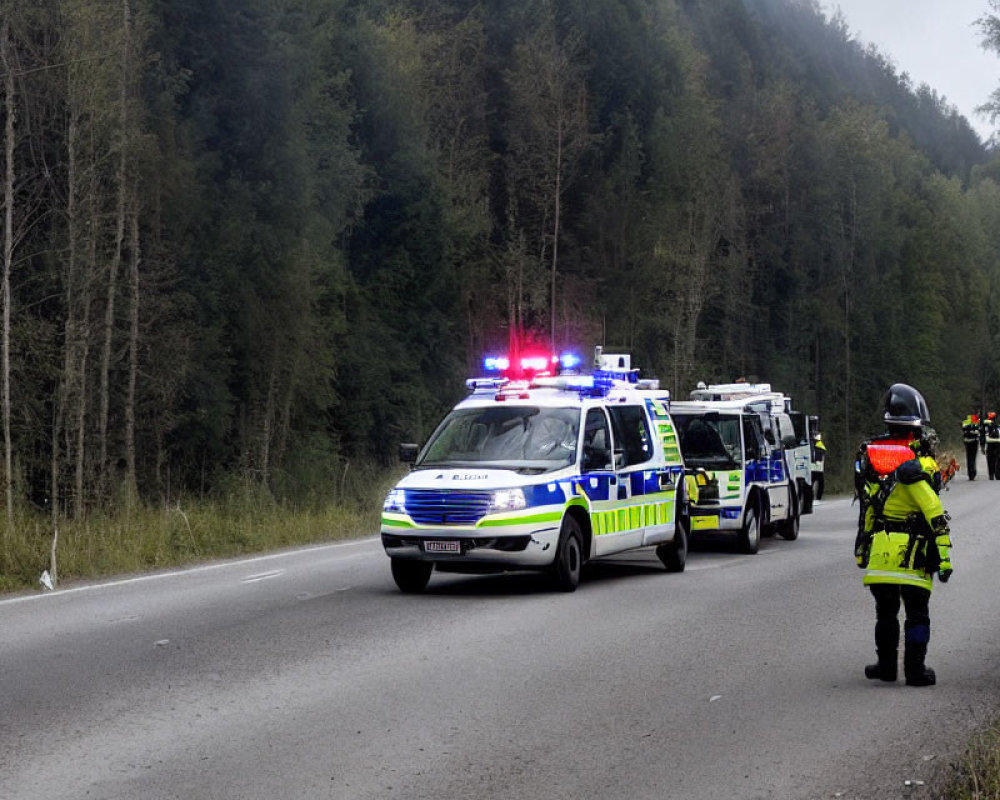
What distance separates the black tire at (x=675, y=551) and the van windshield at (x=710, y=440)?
2.83 meters

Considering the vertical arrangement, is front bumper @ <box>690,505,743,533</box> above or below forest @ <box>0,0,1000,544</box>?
below

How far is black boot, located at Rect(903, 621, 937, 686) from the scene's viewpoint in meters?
9.87

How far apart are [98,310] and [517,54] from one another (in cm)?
3135

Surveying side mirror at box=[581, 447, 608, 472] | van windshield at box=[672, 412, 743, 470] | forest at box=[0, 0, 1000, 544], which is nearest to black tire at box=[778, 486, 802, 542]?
van windshield at box=[672, 412, 743, 470]

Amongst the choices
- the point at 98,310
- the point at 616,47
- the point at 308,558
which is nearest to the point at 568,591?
the point at 308,558

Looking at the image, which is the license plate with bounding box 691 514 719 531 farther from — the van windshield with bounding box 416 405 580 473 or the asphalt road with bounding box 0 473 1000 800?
the van windshield with bounding box 416 405 580 473

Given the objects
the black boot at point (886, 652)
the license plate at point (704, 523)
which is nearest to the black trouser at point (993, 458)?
the license plate at point (704, 523)

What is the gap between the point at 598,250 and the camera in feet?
217

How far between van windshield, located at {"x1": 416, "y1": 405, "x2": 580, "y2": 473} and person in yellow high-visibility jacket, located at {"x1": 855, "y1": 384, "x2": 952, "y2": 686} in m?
5.84

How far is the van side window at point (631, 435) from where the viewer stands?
17047 millimetres

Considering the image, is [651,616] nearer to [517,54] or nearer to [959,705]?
[959,705]

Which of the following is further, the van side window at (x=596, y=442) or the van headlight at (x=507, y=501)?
the van side window at (x=596, y=442)

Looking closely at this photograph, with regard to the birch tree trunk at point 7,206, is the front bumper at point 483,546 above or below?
below

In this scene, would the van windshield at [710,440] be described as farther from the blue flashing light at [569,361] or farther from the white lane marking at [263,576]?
the white lane marking at [263,576]
